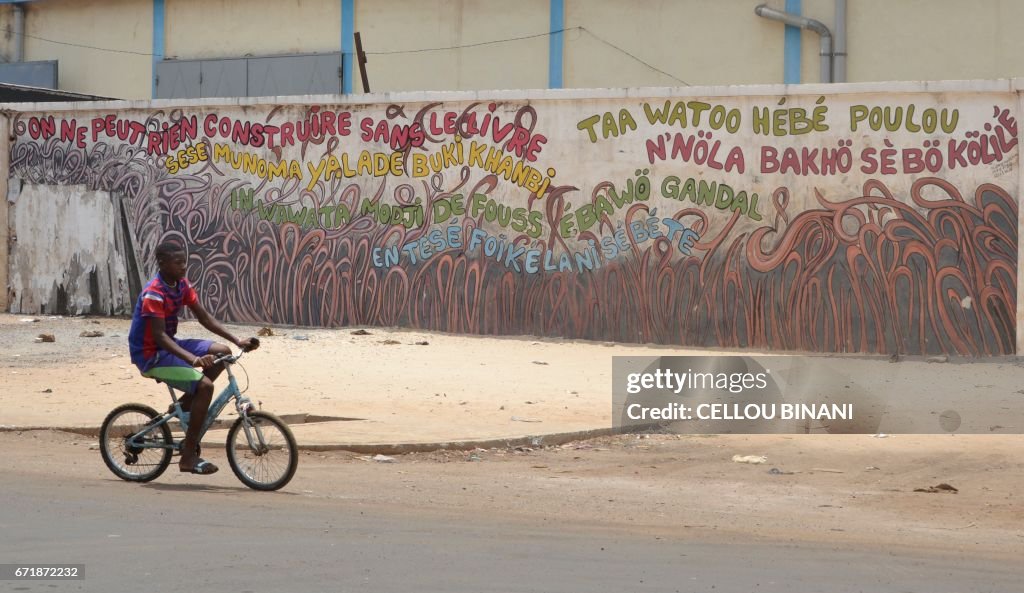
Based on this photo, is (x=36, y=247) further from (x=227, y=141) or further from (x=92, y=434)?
(x=92, y=434)

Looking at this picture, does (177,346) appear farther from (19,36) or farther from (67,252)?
(19,36)

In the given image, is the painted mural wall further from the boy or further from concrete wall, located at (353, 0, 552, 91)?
concrete wall, located at (353, 0, 552, 91)

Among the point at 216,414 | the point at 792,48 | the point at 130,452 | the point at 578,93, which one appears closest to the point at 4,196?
the point at 578,93

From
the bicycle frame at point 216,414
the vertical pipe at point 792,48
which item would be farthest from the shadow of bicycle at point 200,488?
the vertical pipe at point 792,48

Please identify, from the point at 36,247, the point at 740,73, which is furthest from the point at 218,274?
the point at 740,73

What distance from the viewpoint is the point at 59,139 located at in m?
18.1

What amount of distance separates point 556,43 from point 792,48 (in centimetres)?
400

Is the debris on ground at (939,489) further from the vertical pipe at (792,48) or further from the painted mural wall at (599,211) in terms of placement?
the vertical pipe at (792,48)

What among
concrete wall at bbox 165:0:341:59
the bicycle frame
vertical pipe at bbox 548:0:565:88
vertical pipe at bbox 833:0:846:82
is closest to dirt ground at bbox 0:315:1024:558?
the bicycle frame

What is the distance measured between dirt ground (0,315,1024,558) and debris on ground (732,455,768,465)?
7cm

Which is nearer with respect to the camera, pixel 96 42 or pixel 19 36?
pixel 96 42

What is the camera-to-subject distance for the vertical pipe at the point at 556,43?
24033 mm

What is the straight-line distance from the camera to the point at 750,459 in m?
9.48

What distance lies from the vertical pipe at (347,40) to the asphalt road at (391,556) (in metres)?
18.8
